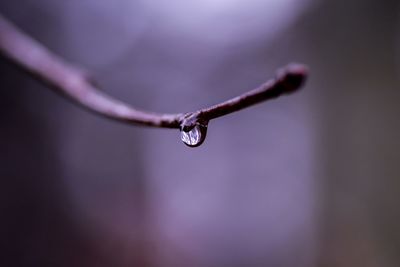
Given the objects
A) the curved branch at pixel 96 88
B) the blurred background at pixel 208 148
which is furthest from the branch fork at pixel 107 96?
the blurred background at pixel 208 148

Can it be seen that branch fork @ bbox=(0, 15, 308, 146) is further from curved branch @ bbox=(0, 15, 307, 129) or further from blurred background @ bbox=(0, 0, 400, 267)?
blurred background @ bbox=(0, 0, 400, 267)

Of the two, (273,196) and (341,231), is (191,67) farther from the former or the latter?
(341,231)

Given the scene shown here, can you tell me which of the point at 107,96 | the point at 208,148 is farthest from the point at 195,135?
the point at 208,148

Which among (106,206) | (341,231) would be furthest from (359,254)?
(106,206)

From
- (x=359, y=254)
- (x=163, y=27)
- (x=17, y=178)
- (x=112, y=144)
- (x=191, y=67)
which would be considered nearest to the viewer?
(x=17, y=178)

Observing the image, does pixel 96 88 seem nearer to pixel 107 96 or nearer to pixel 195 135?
pixel 107 96

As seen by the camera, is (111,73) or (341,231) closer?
(341,231)

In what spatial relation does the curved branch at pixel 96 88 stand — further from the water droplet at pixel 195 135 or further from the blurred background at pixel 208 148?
the blurred background at pixel 208 148
